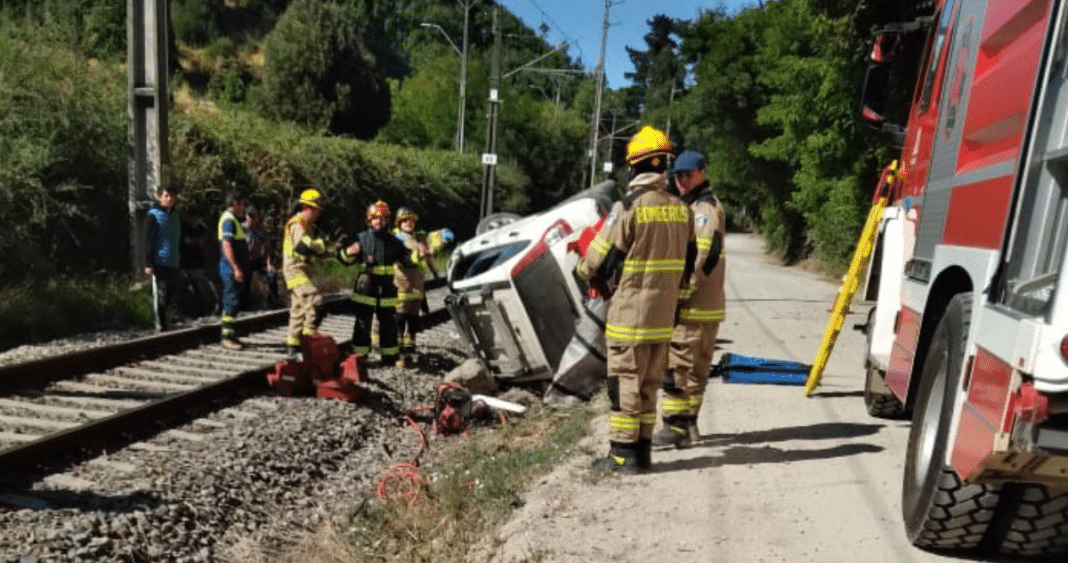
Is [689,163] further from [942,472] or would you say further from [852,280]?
[942,472]

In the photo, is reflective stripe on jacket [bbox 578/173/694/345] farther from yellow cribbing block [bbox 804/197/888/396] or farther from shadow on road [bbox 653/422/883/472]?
yellow cribbing block [bbox 804/197/888/396]

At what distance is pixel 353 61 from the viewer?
138 feet

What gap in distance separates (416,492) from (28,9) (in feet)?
40.5

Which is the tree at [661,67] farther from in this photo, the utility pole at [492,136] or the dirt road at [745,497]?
the dirt road at [745,497]

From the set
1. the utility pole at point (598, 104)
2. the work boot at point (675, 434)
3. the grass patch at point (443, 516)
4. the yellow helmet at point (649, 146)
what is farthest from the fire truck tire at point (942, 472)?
the utility pole at point (598, 104)

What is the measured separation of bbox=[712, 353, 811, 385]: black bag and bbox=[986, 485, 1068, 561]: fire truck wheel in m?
4.62

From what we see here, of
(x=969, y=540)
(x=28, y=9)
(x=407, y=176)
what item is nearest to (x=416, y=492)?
(x=969, y=540)

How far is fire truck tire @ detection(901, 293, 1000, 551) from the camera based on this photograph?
3.93 m

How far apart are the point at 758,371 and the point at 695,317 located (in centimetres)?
293

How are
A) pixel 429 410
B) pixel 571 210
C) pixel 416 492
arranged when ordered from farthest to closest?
pixel 571 210 → pixel 429 410 → pixel 416 492

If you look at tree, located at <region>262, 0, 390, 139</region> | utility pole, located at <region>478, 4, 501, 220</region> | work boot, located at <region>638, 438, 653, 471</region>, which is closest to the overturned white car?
work boot, located at <region>638, 438, 653, 471</region>

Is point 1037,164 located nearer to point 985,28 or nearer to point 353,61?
point 985,28

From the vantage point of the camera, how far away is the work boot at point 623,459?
223 inches

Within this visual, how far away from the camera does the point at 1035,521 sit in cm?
403
